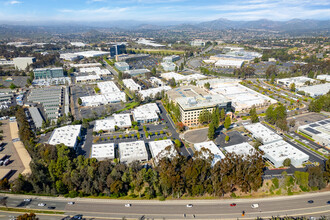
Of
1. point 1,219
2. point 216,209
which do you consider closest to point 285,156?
point 216,209

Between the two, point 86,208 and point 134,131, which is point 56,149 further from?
point 134,131

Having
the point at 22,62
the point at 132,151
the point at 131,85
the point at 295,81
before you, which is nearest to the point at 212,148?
the point at 132,151

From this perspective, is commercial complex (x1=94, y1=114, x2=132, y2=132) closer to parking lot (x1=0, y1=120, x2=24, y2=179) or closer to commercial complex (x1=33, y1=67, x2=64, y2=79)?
parking lot (x1=0, y1=120, x2=24, y2=179)

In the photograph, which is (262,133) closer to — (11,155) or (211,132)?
(211,132)

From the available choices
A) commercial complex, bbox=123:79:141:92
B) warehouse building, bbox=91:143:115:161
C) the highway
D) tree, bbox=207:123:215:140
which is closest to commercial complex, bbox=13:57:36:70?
commercial complex, bbox=123:79:141:92

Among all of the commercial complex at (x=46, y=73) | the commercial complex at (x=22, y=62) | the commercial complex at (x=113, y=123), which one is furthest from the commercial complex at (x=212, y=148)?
the commercial complex at (x=22, y=62)

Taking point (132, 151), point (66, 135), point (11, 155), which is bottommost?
point (11, 155)

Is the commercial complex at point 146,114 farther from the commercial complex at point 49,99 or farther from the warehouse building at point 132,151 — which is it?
the commercial complex at point 49,99
